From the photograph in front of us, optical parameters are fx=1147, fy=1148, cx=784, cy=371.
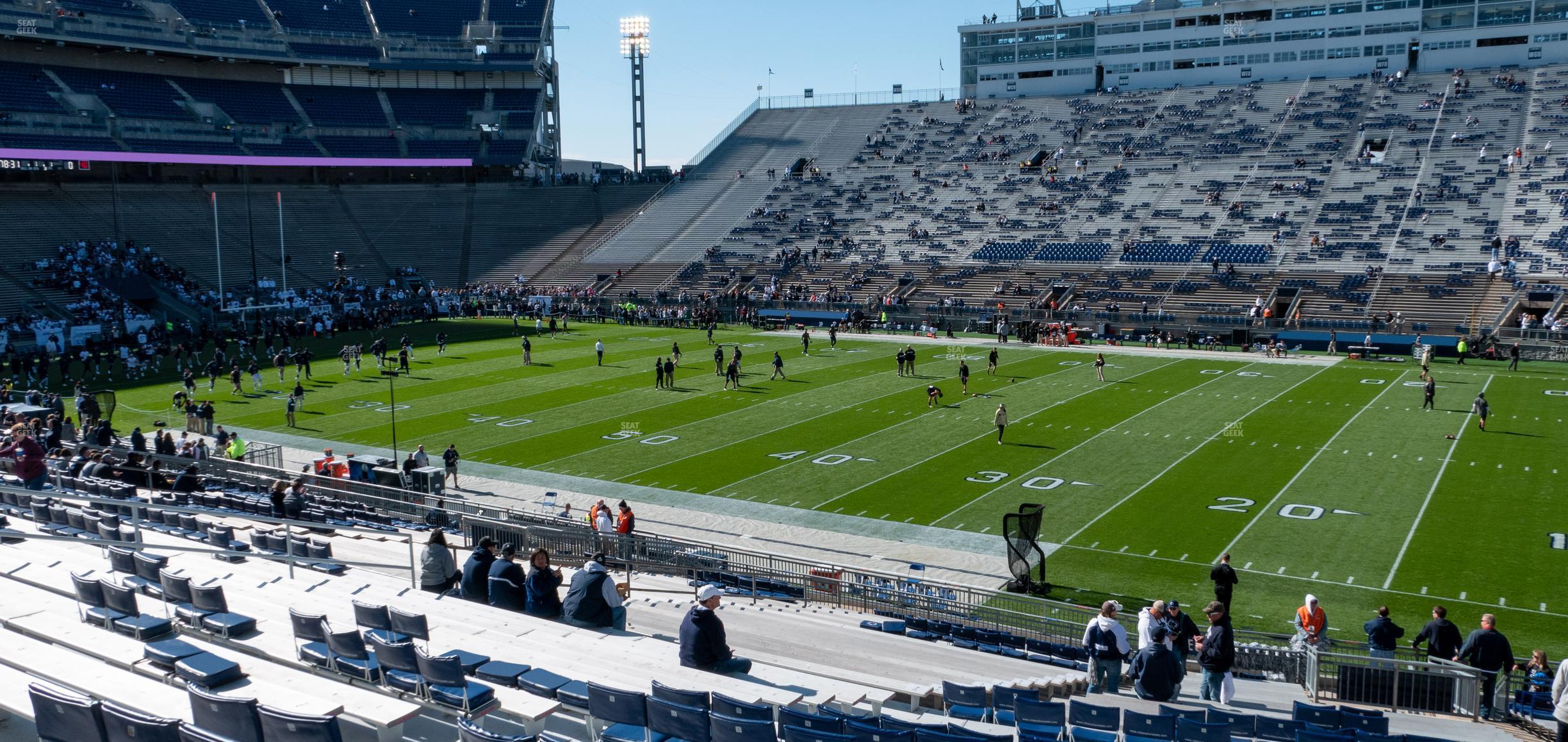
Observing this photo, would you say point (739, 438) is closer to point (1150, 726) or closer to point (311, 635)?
point (311, 635)

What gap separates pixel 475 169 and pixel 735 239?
20255 mm

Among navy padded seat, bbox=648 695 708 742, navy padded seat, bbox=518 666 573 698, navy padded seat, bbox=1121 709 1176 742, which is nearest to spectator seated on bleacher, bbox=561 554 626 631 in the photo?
navy padded seat, bbox=518 666 573 698

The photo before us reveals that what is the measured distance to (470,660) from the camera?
861cm

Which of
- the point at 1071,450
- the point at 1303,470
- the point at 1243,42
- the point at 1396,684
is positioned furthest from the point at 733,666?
the point at 1243,42

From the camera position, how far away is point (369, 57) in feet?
251

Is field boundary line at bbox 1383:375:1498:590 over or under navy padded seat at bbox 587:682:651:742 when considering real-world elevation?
under

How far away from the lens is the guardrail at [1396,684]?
36.1ft

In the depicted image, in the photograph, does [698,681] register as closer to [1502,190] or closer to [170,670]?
[170,670]

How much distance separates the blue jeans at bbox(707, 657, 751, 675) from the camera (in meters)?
9.41

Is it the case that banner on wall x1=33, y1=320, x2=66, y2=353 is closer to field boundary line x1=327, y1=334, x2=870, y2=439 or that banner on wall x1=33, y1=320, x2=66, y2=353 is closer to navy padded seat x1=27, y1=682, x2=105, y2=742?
field boundary line x1=327, y1=334, x2=870, y2=439

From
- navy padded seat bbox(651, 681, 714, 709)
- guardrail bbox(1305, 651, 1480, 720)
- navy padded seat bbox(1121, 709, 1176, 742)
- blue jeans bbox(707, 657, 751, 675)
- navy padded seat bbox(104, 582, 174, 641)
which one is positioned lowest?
guardrail bbox(1305, 651, 1480, 720)

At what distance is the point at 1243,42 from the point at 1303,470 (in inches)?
2422

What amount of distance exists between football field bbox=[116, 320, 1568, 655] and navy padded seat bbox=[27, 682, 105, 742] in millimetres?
13395

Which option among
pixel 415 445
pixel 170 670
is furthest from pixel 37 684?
pixel 415 445
